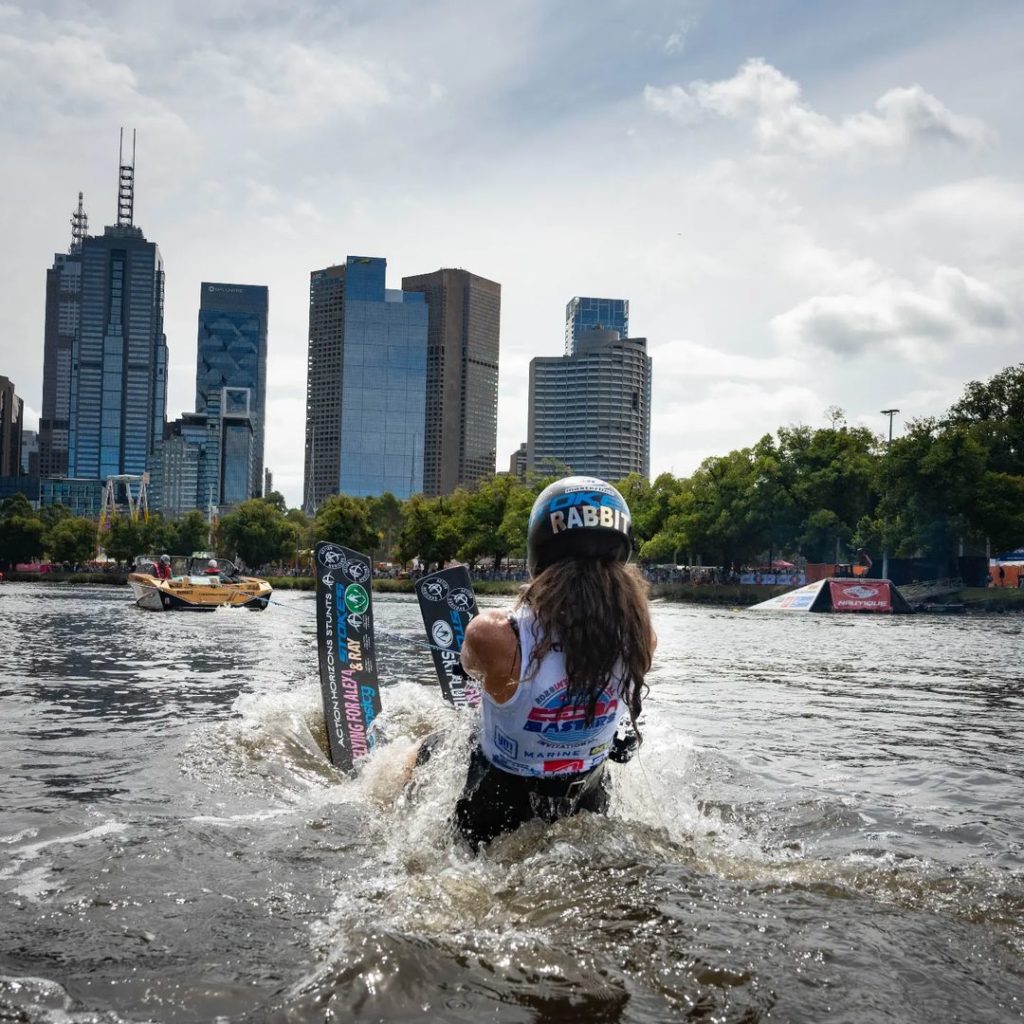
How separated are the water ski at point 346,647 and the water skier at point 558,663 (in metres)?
4.52

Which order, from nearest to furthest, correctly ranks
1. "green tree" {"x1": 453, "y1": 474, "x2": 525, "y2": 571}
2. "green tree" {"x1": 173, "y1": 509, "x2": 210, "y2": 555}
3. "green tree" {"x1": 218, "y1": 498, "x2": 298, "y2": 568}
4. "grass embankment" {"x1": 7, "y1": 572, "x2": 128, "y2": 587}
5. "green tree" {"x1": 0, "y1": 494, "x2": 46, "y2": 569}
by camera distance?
1. "green tree" {"x1": 453, "y1": 474, "x2": 525, "y2": 571}
2. "grass embankment" {"x1": 7, "y1": 572, "x2": 128, "y2": 587}
3. "green tree" {"x1": 218, "y1": 498, "x2": 298, "y2": 568}
4. "green tree" {"x1": 0, "y1": 494, "x2": 46, "y2": 569}
5. "green tree" {"x1": 173, "y1": 509, "x2": 210, "y2": 555}

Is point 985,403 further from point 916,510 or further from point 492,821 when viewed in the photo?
point 492,821

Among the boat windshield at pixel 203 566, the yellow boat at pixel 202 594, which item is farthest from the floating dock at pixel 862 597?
the boat windshield at pixel 203 566

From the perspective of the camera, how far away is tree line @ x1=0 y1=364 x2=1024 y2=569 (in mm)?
64625

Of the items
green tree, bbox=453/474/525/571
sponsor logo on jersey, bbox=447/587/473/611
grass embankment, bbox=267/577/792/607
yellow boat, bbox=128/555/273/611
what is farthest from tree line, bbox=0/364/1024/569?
sponsor logo on jersey, bbox=447/587/473/611

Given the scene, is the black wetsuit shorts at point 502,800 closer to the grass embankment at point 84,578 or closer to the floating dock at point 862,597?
the floating dock at point 862,597

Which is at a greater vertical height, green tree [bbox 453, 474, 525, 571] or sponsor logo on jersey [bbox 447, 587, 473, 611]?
green tree [bbox 453, 474, 525, 571]

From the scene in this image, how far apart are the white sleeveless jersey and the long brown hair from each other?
0.04m

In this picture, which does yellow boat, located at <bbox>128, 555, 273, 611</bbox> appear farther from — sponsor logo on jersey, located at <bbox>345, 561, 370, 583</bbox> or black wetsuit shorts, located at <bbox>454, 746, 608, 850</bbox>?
black wetsuit shorts, located at <bbox>454, 746, 608, 850</bbox>

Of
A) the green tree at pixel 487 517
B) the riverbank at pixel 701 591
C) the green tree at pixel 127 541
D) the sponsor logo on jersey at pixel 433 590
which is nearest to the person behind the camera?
the sponsor logo on jersey at pixel 433 590

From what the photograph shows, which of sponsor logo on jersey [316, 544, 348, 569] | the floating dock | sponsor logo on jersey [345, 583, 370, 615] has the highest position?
sponsor logo on jersey [316, 544, 348, 569]

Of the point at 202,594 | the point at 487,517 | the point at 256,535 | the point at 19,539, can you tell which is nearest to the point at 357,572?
the point at 202,594

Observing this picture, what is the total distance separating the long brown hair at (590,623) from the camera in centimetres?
429

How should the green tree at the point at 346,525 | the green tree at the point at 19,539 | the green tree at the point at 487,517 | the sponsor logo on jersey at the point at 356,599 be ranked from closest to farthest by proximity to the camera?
1. the sponsor logo on jersey at the point at 356,599
2. the green tree at the point at 487,517
3. the green tree at the point at 346,525
4. the green tree at the point at 19,539
